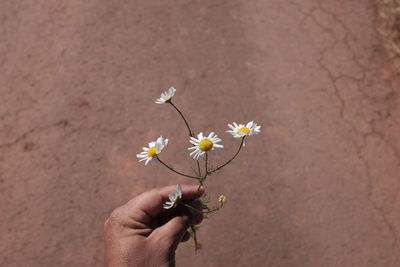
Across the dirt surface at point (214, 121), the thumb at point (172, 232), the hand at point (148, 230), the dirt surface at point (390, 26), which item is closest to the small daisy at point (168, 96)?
the hand at point (148, 230)

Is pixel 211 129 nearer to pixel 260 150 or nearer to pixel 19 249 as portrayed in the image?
pixel 260 150

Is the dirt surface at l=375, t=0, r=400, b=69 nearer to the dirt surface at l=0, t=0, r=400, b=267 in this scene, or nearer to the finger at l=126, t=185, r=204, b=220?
the dirt surface at l=0, t=0, r=400, b=267

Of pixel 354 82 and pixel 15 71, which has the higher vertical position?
pixel 15 71

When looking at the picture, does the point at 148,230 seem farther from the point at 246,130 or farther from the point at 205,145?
the point at 246,130

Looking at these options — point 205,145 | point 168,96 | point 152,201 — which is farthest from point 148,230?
point 168,96

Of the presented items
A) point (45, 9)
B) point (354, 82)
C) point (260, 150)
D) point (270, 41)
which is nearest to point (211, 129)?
point (260, 150)

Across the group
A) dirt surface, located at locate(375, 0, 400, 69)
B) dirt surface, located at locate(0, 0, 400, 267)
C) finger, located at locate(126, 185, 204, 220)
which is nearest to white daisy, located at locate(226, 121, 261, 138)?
finger, located at locate(126, 185, 204, 220)

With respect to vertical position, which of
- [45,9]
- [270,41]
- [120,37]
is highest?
[45,9]
